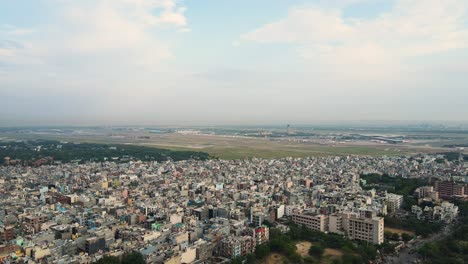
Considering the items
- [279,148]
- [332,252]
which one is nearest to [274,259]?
[332,252]

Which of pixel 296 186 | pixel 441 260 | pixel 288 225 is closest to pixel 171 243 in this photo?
pixel 288 225

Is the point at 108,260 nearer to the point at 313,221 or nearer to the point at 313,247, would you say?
the point at 313,247

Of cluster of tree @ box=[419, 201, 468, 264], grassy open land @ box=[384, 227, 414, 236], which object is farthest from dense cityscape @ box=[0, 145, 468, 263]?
cluster of tree @ box=[419, 201, 468, 264]

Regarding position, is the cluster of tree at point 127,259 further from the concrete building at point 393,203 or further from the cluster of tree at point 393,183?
the cluster of tree at point 393,183

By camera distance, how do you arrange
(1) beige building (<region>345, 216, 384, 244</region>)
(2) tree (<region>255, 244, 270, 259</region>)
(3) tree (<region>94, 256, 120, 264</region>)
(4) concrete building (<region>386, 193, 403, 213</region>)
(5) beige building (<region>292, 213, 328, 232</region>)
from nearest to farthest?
(3) tree (<region>94, 256, 120, 264</region>), (2) tree (<region>255, 244, 270, 259</region>), (1) beige building (<region>345, 216, 384, 244</region>), (5) beige building (<region>292, 213, 328, 232</region>), (4) concrete building (<region>386, 193, 403, 213</region>)

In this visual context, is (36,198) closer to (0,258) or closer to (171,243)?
(0,258)

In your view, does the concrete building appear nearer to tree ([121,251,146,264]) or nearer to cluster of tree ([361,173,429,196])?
cluster of tree ([361,173,429,196])
